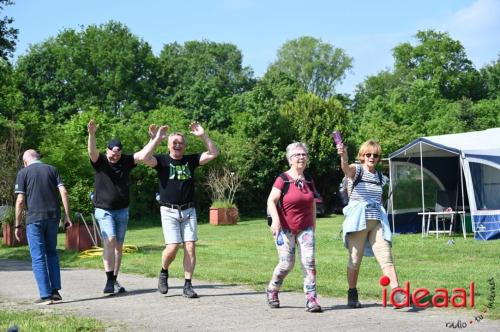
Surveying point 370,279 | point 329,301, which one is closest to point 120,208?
point 329,301

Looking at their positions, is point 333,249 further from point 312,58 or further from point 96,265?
point 312,58

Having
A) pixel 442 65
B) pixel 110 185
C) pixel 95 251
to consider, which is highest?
pixel 442 65

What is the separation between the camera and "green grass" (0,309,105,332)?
6.54m

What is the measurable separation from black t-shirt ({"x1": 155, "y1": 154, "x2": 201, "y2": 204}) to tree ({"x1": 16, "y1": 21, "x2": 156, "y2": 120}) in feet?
137

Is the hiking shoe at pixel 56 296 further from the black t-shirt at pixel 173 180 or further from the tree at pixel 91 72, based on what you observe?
the tree at pixel 91 72

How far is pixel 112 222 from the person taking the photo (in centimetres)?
882

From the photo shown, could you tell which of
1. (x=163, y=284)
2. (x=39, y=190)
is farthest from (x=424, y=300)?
(x=39, y=190)

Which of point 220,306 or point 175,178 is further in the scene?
point 175,178

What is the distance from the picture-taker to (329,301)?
8031 millimetres

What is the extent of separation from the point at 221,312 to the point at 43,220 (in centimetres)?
251

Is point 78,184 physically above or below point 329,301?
above

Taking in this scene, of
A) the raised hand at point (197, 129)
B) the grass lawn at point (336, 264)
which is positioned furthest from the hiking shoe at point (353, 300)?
the raised hand at point (197, 129)

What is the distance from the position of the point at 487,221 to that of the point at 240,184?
52.8ft

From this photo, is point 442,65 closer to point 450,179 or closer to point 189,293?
point 450,179
